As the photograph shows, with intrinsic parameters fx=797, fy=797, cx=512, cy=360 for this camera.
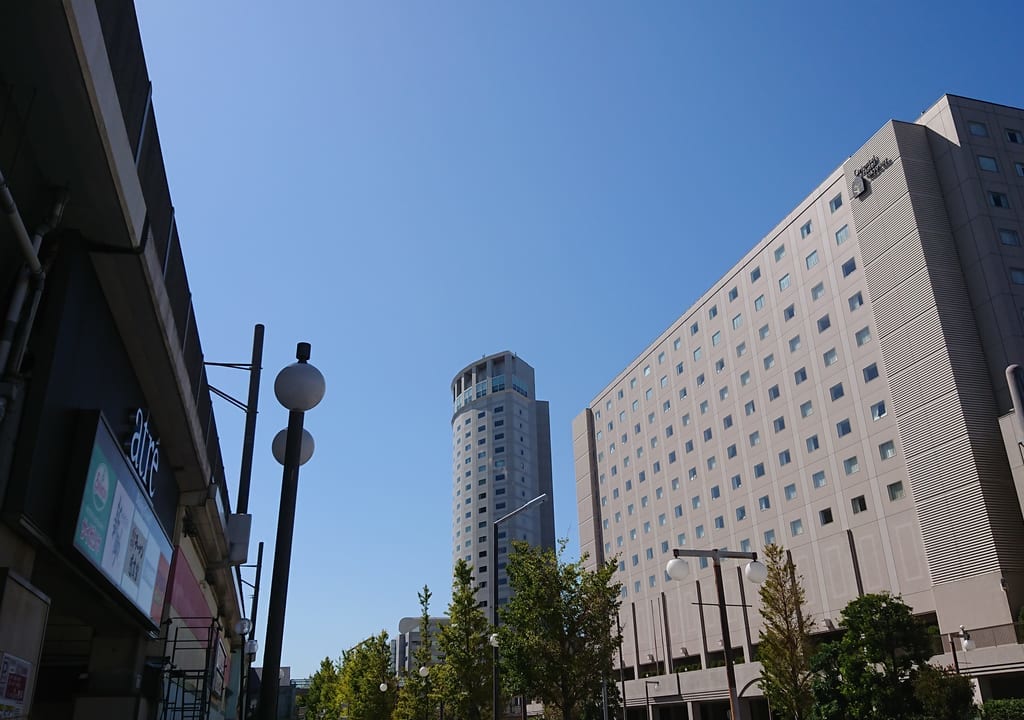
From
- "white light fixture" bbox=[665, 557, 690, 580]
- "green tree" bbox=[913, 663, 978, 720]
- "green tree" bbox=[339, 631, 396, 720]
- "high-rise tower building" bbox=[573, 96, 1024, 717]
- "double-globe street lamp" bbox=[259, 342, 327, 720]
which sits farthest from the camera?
"green tree" bbox=[339, 631, 396, 720]

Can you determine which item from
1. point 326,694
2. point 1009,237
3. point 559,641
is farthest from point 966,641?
point 326,694

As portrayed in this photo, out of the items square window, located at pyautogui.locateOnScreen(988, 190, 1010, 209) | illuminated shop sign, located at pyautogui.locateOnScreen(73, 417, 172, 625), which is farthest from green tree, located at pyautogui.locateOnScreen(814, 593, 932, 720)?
illuminated shop sign, located at pyautogui.locateOnScreen(73, 417, 172, 625)

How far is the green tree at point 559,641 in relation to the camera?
29.8 metres

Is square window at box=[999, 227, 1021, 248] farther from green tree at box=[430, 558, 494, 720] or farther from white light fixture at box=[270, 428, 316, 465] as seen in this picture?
white light fixture at box=[270, 428, 316, 465]

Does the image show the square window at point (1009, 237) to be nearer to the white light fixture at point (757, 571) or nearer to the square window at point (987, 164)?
the square window at point (987, 164)

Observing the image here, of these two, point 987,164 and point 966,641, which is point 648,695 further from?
point 987,164

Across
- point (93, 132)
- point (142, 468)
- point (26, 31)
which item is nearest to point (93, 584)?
point (142, 468)

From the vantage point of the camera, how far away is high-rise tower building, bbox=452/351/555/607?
512 feet

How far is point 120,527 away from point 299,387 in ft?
15.1

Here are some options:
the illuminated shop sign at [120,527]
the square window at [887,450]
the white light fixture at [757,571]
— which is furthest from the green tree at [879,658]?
the illuminated shop sign at [120,527]

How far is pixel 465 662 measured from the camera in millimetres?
38344

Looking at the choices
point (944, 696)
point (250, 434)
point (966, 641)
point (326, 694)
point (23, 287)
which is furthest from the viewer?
point (326, 694)

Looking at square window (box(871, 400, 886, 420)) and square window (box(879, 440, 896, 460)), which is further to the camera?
square window (box(871, 400, 886, 420))

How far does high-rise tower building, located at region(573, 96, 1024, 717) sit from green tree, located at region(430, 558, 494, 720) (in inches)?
699
